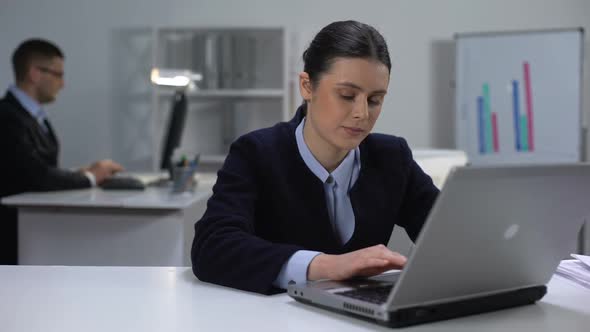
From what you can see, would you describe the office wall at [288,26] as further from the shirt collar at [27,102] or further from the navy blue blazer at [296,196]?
the navy blue blazer at [296,196]

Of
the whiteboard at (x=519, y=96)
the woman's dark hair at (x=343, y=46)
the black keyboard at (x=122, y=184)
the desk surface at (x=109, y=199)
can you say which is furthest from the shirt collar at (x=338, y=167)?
the whiteboard at (x=519, y=96)

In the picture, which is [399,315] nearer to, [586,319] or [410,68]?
[586,319]

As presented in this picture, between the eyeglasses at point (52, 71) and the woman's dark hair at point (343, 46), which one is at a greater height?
the woman's dark hair at point (343, 46)

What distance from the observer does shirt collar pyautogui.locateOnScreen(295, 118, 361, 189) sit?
1483 mm

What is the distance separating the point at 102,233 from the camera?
289 cm

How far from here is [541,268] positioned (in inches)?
42.7

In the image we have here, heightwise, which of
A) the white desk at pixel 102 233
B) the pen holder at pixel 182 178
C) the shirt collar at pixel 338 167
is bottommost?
the white desk at pixel 102 233

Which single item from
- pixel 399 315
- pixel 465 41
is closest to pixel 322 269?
pixel 399 315

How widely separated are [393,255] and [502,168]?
26cm

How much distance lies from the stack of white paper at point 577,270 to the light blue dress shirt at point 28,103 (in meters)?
2.85

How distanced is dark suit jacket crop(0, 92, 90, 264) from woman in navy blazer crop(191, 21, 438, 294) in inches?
75.0

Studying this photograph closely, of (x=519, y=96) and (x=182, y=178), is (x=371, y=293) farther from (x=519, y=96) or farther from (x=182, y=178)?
(x=519, y=96)

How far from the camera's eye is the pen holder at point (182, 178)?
3.10 meters

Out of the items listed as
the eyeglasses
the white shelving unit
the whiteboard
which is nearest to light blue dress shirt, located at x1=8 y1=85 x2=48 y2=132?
the eyeglasses
